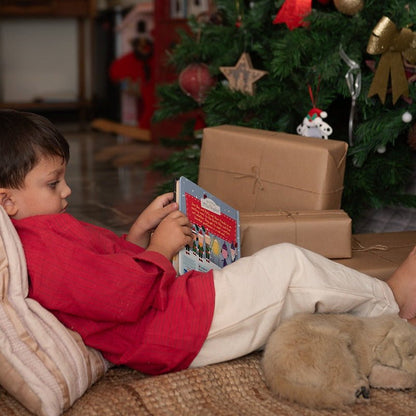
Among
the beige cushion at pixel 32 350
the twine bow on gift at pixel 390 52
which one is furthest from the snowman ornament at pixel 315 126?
the beige cushion at pixel 32 350

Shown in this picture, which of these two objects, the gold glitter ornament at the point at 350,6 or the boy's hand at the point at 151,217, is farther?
the gold glitter ornament at the point at 350,6

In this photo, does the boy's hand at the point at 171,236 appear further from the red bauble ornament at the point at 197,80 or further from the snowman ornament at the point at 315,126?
the red bauble ornament at the point at 197,80

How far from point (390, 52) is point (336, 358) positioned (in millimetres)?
864

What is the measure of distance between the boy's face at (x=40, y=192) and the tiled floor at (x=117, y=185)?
39.4 inches

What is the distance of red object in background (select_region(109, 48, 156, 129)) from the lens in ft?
14.5

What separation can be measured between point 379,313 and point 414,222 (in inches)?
31.1

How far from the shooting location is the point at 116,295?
40.7 inches

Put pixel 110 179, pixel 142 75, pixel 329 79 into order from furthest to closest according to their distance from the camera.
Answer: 1. pixel 142 75
2. pixel 110 179
3. pixel 329 79

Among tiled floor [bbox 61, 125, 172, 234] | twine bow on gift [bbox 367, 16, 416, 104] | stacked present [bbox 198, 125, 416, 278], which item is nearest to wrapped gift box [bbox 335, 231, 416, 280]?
stacked present [bbox 198, 125, 416, 278]

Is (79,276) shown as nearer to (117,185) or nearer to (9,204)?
(9,204)

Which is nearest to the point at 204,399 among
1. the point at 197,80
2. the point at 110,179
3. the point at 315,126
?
the point at 315,126

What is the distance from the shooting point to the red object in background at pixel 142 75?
443 centimetres

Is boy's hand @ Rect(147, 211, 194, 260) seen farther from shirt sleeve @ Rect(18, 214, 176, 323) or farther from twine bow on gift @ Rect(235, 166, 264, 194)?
twine bow on gift @ Rect(235, 166, 264, 194)

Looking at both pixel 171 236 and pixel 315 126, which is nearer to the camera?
pixel 171 236
